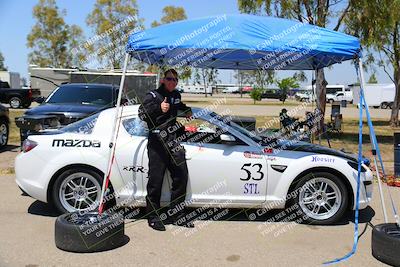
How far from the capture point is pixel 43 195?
556 centimetres

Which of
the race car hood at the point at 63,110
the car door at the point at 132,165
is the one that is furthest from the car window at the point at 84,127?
the race car hood at the point at 63,110

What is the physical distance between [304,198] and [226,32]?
Answer: 2.32 meters

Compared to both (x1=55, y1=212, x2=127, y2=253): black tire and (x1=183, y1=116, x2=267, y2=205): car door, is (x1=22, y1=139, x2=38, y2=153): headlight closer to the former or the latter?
(x1=55, y1=212, x2=127, y2=253): black tire

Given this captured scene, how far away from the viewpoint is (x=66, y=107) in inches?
392

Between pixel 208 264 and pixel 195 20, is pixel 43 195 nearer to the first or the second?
pixel 208 264

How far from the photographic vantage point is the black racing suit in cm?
538

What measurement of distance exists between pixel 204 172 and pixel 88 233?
5.31ft

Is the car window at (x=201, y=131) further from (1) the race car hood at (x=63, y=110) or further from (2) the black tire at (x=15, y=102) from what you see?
(2) the black tire at (x=15, y=102)

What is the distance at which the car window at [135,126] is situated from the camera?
5.68 meters

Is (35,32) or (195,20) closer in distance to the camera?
(195,20)

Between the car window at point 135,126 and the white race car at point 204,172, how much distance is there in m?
0.01

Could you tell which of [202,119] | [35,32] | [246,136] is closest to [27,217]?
[202,119]

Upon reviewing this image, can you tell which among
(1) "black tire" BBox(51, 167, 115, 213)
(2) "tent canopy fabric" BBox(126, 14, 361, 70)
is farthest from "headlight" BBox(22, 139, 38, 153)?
(2) "tent canopy fabric" BBox(126, 14, 361, 70)

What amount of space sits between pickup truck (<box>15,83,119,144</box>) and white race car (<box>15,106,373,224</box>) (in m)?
2.84
